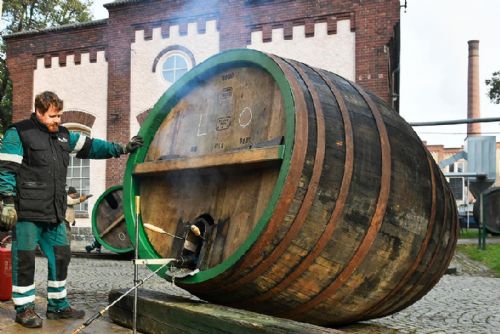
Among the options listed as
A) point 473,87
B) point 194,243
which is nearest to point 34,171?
point 194,243

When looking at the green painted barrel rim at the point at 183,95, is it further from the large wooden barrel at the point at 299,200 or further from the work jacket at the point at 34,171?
the work jacket at the point at 34,171

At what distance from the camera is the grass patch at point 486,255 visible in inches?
375

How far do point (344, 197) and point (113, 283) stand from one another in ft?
14.3

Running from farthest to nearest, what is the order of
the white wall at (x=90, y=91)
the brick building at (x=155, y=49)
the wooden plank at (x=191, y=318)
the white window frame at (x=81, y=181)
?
the white window frame at (x=81, y=181) < the white wall at (x=90, y=91) < the brick building at (x=155, y=49) < the wooden plank at (x=191, y=318)

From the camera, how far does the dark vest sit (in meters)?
3.87

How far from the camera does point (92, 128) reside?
1488cm

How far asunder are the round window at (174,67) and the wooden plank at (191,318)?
10.3m

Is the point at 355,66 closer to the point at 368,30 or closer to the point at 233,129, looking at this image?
the point at 368,30

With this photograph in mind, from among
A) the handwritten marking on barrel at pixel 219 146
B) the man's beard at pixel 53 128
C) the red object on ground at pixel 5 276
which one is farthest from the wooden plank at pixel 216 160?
the red object on ground at pixel 5 276

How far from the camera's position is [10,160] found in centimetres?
379

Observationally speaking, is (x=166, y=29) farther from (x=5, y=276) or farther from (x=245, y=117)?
(x=245, y=117)

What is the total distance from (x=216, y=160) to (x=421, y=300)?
3.16 meters

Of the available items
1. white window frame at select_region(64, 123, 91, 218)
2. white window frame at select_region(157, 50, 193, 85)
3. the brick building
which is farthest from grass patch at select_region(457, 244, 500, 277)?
white window frame at select_region(64, 123, 91, 218)

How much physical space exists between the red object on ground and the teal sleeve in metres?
1.40
